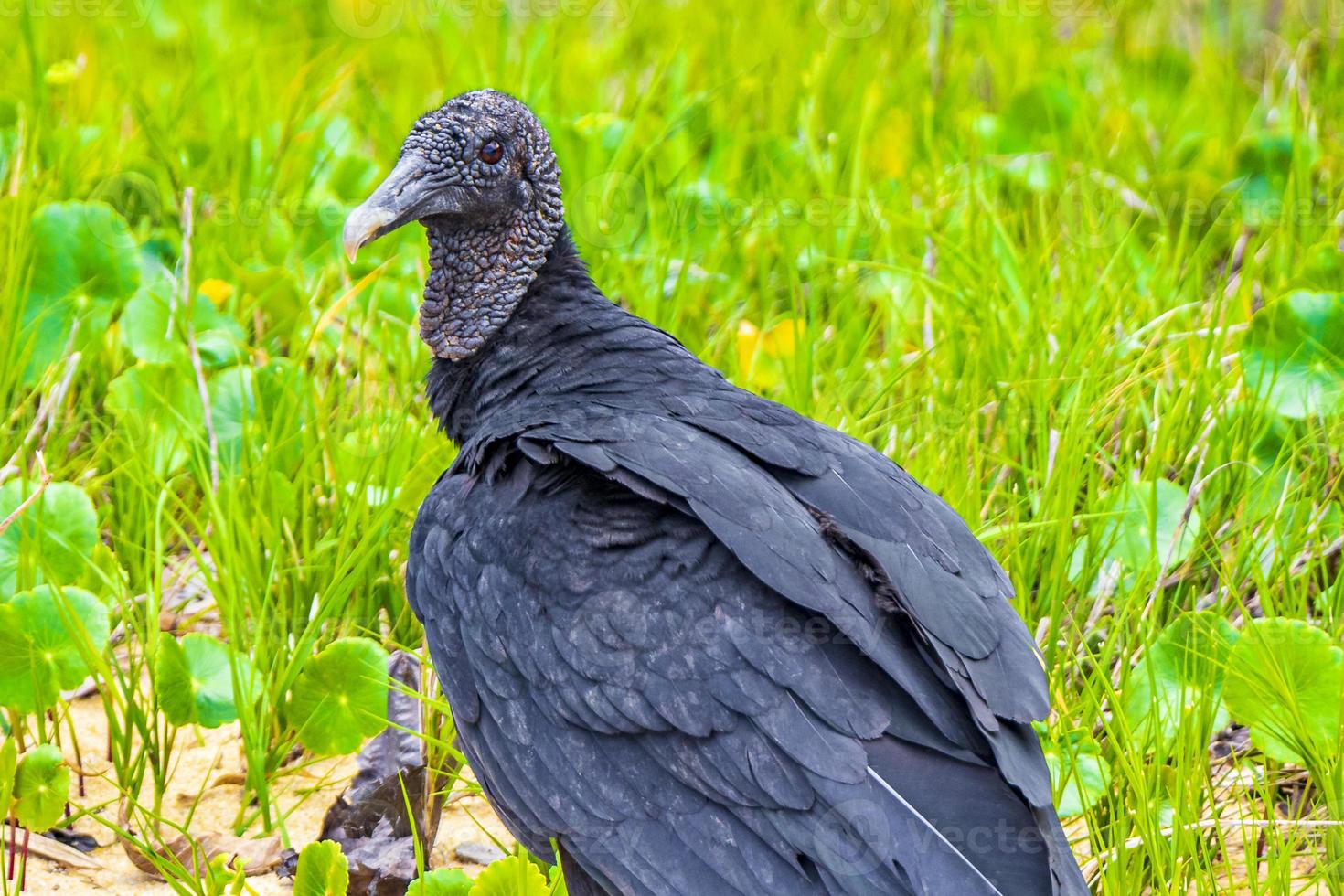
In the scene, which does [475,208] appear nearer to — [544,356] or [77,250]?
[544,356]

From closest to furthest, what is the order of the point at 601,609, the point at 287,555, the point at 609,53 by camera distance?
the point at 601,609
the point at 287,555
the point at 609,53

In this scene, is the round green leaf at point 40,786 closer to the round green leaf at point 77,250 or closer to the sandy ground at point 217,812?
the sandy ground at point 217,812

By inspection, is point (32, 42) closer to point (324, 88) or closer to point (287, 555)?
point (324, 88)

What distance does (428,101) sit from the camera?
4.94m

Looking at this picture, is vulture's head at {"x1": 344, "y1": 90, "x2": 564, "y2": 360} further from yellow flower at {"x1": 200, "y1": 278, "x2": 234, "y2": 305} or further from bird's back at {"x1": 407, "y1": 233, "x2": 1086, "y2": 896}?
yellow flower at {"x1": 200, "y1": 278, "x2": 234, "y2": 305}

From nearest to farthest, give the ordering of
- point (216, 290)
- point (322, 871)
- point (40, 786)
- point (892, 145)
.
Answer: point (322, 871)
point (40, 786)
point (216, 290)
point (892, 145)

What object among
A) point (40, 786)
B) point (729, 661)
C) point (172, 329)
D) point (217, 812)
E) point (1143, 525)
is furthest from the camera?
point (172, 329)

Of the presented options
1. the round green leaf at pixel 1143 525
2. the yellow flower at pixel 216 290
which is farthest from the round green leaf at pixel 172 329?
the round green leaf at pixel 1143 525

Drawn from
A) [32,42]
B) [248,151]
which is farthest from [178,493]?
[32,42]

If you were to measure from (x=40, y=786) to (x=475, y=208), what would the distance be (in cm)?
121

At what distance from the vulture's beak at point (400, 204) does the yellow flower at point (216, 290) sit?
118 centimetres

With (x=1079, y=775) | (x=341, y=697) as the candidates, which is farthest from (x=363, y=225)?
(x=1079, y=775)

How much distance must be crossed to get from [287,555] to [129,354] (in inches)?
34.6

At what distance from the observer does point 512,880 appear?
6.57 feet
